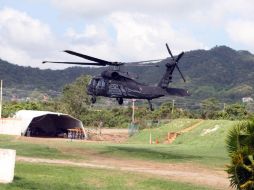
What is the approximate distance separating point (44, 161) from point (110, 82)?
32.7ft

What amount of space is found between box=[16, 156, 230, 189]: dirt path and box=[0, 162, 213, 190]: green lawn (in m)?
1.62

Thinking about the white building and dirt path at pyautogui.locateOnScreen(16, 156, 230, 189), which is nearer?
dirt path at pyautogui.locateOnScreen(16, 156, 230, 189)

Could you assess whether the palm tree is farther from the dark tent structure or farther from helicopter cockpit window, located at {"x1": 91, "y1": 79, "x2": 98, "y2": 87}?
the dark tent structure

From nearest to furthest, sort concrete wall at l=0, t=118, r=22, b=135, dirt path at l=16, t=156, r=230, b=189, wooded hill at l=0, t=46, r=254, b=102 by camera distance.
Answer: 1. dirt path at l=16, t=156, r=230, b=189
2. concrete wall at l=0, t=118, r=22, b=135
3. wooded hill at l=0, t=46, r=254, b=102

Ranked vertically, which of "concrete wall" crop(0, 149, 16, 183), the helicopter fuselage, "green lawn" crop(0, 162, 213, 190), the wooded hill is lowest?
"green lawn" crop(0, 162, 213, 190)

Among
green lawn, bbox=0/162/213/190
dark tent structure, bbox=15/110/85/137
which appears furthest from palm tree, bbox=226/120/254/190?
dark tent structure, bbox=15/110/85/137

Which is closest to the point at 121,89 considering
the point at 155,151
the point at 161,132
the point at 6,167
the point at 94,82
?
the point at 94,82

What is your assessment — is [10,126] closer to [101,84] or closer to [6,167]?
[101,84]

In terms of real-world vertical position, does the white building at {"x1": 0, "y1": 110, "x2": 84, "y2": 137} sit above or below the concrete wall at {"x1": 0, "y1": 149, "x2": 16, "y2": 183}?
above

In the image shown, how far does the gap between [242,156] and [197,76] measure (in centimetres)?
15224

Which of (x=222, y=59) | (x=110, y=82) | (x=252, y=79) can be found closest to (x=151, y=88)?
(x=110, y=82)

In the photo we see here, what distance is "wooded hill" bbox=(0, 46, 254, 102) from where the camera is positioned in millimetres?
147250

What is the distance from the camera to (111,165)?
29.8 metres

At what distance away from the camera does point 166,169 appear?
29266mm
